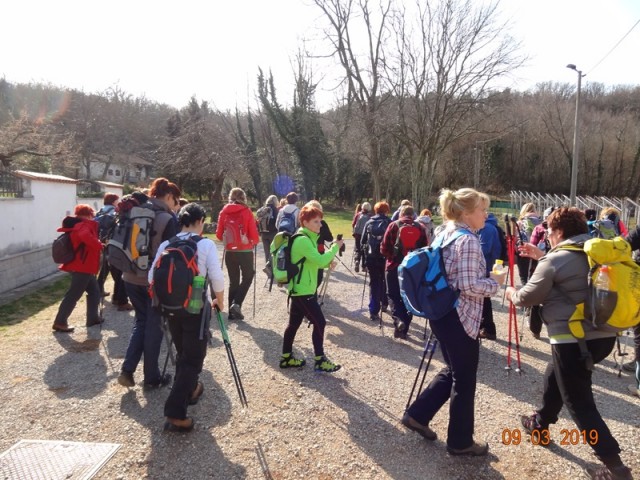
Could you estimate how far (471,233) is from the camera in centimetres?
290

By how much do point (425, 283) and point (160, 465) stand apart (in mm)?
2385

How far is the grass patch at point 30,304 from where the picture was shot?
6.75 meters

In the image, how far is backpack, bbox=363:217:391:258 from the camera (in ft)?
20.6

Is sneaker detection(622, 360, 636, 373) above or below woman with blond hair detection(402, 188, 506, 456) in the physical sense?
below

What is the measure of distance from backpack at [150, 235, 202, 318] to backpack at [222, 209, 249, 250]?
2993mm

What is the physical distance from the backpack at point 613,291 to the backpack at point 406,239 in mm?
2804

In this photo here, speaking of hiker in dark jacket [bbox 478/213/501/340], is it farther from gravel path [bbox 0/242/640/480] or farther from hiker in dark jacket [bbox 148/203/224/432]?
hiker in dark jacket [bbox 148/203/224/432]

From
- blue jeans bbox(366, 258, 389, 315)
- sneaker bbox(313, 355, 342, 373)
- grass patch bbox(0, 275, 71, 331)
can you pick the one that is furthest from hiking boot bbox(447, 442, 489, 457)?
grass patch bbox(0, 275, 71, 331)

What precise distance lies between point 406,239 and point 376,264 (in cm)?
91

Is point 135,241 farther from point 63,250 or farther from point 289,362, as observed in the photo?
point 63,250

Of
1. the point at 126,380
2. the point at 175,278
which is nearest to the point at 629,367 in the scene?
the point at 175,278

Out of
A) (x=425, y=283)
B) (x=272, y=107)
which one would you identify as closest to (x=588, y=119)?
(x=272, y=107)

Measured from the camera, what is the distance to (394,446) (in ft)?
10.8

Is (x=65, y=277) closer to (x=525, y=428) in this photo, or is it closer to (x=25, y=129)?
(x=525, y=428)
